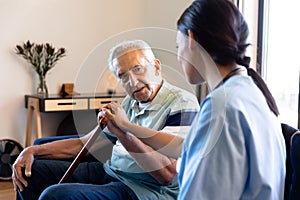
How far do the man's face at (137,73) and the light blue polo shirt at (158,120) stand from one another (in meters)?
0.05

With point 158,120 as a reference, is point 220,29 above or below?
above

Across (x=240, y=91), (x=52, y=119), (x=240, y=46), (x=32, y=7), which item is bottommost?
(x=52, y=119)

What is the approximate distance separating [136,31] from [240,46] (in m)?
0.54

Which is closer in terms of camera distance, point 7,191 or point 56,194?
point 56,194

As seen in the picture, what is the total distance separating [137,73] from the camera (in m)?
1.48

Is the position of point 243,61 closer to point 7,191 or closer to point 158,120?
point 158,120

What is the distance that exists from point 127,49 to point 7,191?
2.02 metres

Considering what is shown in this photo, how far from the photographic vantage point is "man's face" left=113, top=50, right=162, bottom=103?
4.81 feet

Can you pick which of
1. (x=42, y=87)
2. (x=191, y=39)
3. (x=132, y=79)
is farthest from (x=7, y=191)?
(x=191, y=39)

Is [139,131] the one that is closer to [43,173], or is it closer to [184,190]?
[184,190]

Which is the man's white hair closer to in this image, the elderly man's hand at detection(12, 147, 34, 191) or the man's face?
the man's face

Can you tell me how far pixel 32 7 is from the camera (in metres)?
3.42

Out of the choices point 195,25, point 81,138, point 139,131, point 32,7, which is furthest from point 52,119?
point 195,25

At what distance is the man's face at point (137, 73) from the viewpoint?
1466mm
